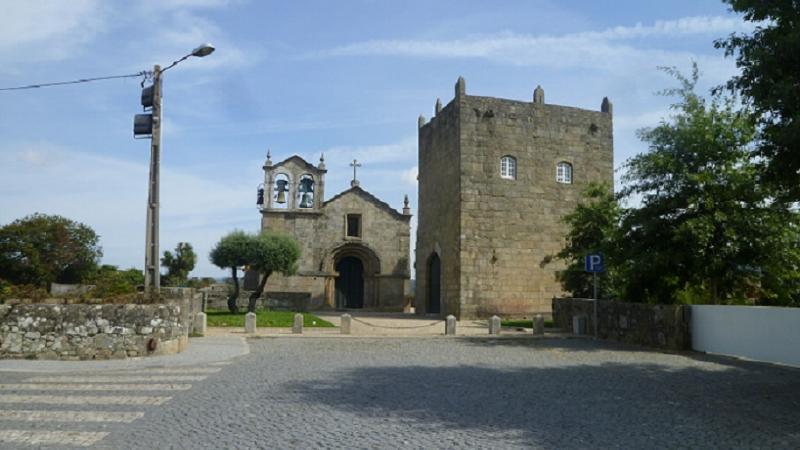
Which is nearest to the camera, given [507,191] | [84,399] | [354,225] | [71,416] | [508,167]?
[71,416]

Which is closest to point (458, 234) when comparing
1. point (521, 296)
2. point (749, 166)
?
point (521, 296)

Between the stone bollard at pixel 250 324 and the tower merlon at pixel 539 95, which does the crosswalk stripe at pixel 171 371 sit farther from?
the tower merlon at pixel 539 95

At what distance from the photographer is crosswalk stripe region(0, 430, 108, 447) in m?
5.68

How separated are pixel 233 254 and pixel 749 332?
17420mm

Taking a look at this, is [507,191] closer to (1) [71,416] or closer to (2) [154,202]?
(2) [154,202]

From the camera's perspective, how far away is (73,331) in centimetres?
1123

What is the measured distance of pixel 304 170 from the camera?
111ft

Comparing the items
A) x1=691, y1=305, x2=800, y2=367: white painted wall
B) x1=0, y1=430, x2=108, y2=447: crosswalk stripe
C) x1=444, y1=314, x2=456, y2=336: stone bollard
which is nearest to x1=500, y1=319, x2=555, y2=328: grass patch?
x1=444, y1=314, x2=456, y2=336: stone bollard

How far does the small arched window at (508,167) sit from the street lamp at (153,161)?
46.8 ft

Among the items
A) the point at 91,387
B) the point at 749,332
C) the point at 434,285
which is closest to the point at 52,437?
the point at 91,387

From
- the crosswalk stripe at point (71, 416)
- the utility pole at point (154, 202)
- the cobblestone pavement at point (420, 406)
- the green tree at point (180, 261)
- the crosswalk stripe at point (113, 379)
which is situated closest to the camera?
the cobblestone pavement at point (420, 406)

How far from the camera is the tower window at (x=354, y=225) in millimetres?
35125

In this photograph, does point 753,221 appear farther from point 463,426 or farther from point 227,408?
point 227,408

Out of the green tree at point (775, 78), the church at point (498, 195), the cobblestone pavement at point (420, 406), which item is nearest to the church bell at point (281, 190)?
the church at point (498, 195)
